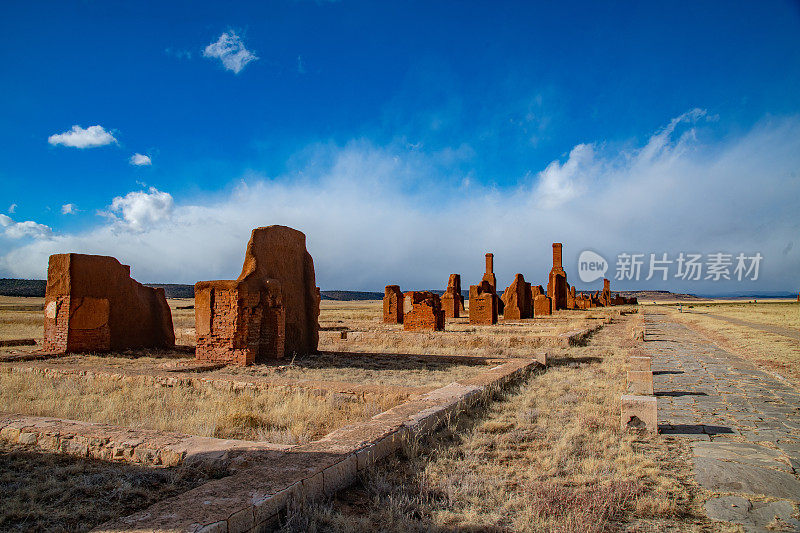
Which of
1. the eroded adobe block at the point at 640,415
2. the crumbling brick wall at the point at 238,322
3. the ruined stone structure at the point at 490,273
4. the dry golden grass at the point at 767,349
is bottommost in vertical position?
the dry golden grass at the point at 767,349

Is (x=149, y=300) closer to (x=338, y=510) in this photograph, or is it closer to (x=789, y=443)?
(x=338, y=510)

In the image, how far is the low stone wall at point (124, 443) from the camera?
430 cm

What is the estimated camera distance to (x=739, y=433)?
5707mm

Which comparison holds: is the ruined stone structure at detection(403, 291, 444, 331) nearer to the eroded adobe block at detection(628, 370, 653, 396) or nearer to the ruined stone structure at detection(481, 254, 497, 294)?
the eroded adobe block at detection(628, 370, 653, 396)

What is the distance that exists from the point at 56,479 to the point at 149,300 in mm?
12138

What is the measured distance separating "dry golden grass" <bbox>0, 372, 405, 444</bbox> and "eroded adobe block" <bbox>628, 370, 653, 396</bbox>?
3744mm

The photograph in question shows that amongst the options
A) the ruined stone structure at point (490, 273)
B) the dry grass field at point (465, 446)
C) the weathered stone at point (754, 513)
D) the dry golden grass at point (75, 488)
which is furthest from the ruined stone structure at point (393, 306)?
the weathered stone at point (754, 513)

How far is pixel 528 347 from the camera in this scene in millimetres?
15320

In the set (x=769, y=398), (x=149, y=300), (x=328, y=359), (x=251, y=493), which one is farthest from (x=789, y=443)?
(x=149, y=300)

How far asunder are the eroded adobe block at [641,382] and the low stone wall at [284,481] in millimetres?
3496

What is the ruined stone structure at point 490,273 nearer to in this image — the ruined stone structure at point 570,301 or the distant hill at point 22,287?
the ruined stone structure at point 570,301

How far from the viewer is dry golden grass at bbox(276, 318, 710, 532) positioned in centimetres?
330

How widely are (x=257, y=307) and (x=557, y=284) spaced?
38.9 m

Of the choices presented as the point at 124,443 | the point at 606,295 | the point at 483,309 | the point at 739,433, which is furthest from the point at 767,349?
the point at 606,295
